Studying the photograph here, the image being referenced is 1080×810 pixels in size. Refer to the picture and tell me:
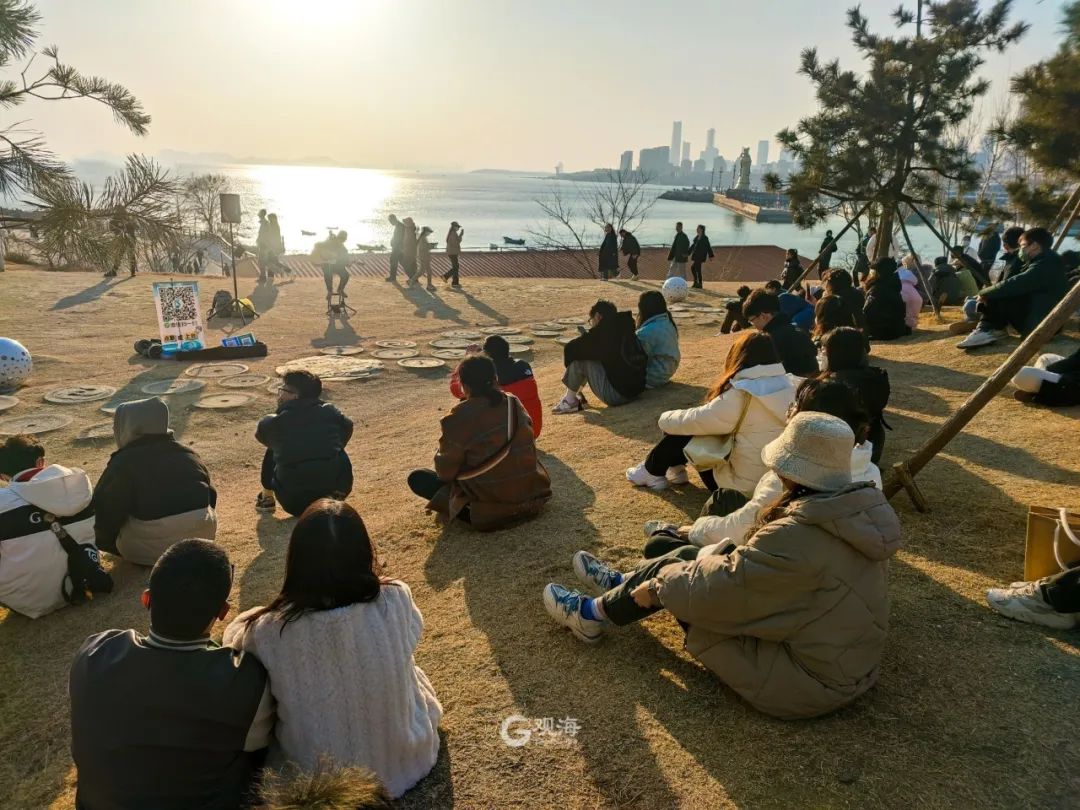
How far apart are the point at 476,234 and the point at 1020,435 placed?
186ft

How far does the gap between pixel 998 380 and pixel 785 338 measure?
2.04 m

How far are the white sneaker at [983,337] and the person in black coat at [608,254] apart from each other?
12054 millimetres

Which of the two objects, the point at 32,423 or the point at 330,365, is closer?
the point at 32,423

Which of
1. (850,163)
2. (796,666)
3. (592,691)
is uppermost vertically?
(850,163)

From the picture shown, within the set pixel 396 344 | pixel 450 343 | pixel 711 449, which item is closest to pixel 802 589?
pixel 711 449

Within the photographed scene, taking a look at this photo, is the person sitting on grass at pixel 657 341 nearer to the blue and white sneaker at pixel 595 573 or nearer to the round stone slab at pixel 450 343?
the blue and white sneaker at pixel 595 573

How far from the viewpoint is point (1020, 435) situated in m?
5.50

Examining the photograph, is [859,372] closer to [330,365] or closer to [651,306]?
[651,306]

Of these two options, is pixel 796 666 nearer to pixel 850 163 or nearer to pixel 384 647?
pixel 384 647

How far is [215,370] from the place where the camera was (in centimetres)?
966

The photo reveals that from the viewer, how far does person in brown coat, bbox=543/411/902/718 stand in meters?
2.33

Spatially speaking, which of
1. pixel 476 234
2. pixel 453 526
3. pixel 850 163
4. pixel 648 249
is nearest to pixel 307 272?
pixel 648 249

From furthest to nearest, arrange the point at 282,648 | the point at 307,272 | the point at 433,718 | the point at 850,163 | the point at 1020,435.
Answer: the point at 307,272, the point at 850,163, the point at 1020,435, the point at 433,718, the point at 282,648

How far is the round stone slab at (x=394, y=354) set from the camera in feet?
35.4
